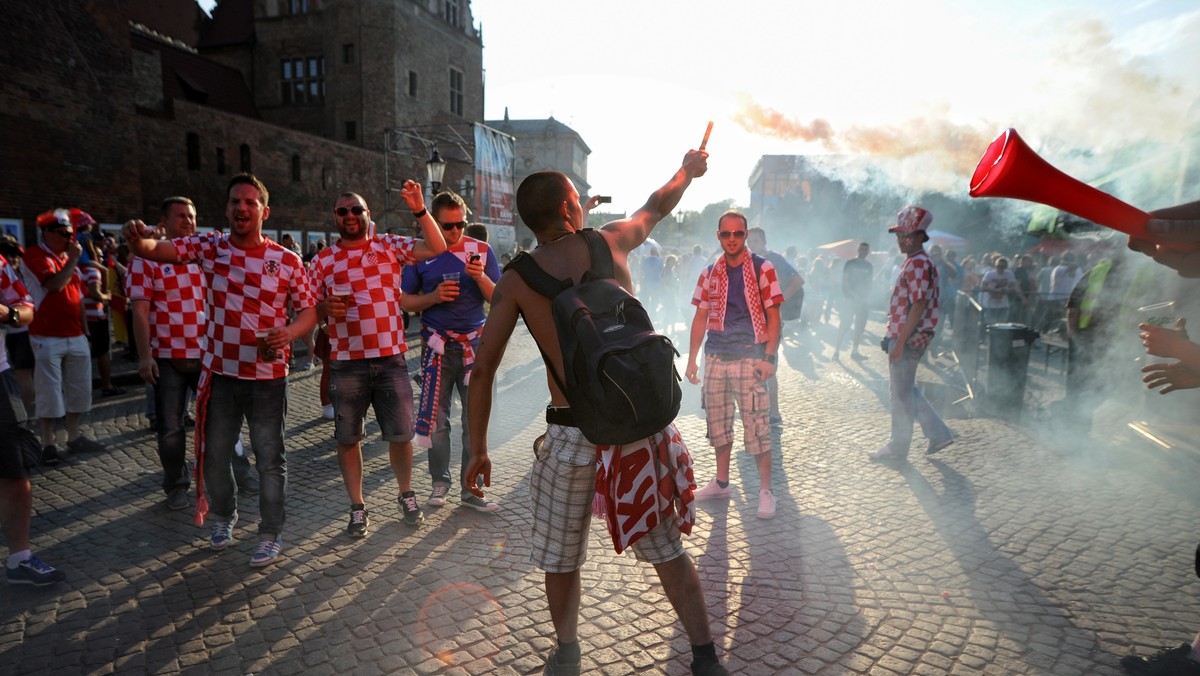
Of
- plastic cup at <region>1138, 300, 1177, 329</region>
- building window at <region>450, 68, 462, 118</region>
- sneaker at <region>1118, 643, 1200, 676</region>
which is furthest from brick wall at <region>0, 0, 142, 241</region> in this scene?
building window at <region>450, 68, 462, 118</region>

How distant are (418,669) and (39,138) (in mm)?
17292

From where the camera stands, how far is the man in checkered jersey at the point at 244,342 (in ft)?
12.0

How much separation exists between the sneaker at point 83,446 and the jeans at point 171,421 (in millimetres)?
1887

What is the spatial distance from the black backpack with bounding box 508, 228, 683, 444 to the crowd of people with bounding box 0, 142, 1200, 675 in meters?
0.09


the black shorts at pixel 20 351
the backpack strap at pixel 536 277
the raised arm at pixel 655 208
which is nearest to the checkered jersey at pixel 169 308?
the black shorts at pixel 20 351

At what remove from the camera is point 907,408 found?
17.9 feet

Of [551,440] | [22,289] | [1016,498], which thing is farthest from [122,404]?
[1016,498]

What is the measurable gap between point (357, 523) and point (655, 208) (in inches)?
108

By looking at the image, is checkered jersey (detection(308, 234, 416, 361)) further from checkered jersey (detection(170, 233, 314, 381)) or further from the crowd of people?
checkered jersey (detection(170, 233, 314, 381))

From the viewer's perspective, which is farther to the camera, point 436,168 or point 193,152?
point 193,152

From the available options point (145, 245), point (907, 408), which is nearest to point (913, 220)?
point (907, 408)

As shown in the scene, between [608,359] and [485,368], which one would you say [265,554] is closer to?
[485,368]

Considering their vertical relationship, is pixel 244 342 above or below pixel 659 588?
above

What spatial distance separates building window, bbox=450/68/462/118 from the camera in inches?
1348
